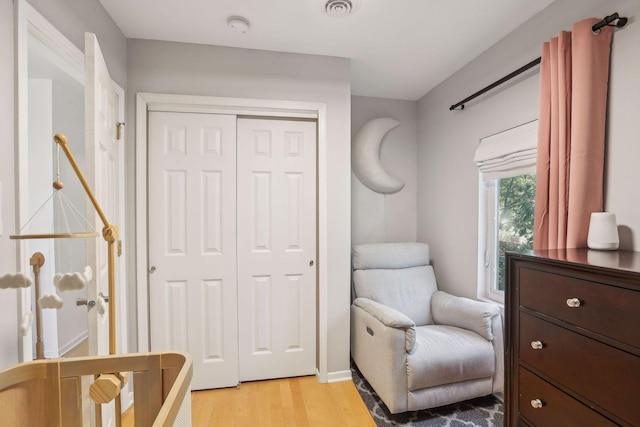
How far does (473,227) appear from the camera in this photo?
2350 millimetres

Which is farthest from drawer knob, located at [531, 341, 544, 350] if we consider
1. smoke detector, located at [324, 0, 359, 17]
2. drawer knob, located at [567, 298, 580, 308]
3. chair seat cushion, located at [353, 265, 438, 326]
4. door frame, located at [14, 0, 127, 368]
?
door frame, located at [14, 0, 127, 368]

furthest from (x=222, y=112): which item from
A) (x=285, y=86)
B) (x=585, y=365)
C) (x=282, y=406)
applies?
(x=585, y=365)

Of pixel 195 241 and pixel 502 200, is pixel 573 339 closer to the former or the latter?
pixel 502 200

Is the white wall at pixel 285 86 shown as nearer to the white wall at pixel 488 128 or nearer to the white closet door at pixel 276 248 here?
the white closet door at pixel 276 248

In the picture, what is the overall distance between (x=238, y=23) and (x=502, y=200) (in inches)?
86.6

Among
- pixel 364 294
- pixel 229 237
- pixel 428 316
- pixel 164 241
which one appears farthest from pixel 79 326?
pixel 428 316

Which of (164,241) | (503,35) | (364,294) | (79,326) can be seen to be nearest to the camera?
(503,35)

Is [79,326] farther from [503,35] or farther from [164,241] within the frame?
[503,35]

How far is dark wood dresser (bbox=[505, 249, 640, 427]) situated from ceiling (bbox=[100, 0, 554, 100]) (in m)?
1.46

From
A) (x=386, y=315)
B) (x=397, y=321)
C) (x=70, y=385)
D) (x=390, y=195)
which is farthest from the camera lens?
(x=390, y=195)

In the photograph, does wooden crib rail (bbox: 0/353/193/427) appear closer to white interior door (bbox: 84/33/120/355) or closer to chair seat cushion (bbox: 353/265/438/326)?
white interior door (bbox: 84/33/120/355)

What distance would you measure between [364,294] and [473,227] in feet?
Answer: 3.37

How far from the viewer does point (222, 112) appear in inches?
85.1

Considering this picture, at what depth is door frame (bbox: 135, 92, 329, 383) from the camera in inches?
80.3
